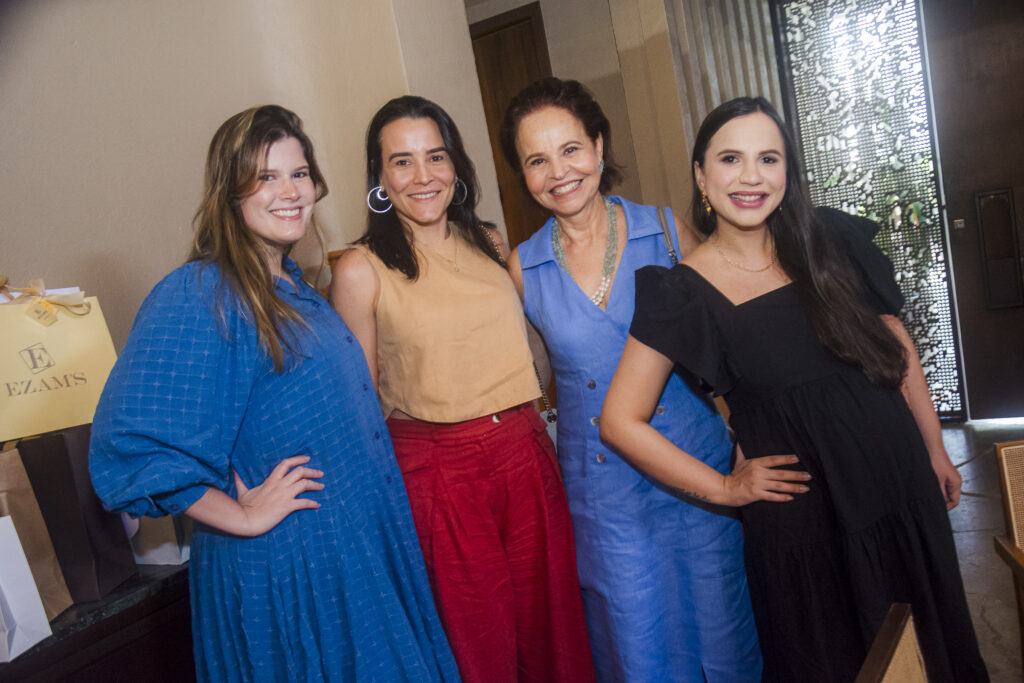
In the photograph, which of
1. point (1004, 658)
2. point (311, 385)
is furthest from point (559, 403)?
point (1004, 658)

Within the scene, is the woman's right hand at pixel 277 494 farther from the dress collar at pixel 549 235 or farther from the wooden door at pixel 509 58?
the wooden door at pixel 509 58

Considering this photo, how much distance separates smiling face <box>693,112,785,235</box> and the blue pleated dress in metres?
0.77

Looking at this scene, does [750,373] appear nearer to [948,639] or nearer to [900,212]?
[948,639]

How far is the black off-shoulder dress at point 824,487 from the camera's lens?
1.34 meters

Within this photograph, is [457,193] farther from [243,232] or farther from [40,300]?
[40,300]

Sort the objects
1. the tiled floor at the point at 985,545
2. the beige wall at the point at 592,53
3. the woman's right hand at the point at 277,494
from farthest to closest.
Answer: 1. the beige wall at the point at 592,53
2. the tiled floor at the point at 985,545
3. the woman's right hand at the point at 277,494

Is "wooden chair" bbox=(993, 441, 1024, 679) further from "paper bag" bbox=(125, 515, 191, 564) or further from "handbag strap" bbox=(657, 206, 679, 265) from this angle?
"paper bag" bbox=(125, 515, 191, 564)

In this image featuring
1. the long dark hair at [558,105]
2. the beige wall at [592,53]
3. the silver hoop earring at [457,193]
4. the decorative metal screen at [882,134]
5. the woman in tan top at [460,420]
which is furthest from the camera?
the beige wall at [592,53]

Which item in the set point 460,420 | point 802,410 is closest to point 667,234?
point 802,410

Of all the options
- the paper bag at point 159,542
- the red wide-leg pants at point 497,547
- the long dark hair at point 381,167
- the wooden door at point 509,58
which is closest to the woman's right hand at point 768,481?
the red wide-leg pants at point 497,547

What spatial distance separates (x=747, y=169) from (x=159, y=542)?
1385mm

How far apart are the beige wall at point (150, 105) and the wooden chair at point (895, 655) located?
171 cm

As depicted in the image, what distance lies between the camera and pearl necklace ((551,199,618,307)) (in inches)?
65.5

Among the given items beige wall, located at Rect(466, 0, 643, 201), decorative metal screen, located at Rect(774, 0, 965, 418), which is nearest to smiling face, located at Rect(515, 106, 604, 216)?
beige wall, located at Rect(466, 0, 643, 201)
